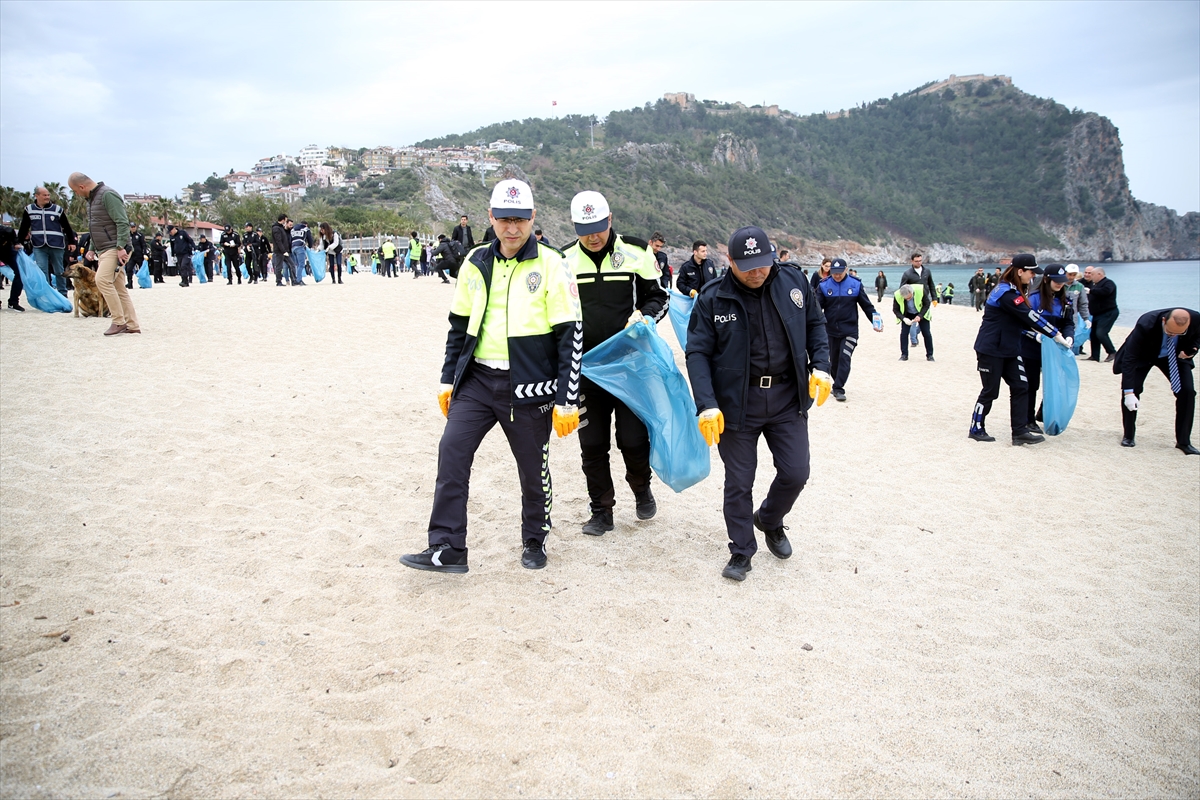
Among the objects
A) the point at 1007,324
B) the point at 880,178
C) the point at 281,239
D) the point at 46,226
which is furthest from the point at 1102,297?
the point at 880,178

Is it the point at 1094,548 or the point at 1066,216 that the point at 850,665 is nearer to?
the point at 1094,548

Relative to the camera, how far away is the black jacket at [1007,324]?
720 centimetres

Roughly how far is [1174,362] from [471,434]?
746 cm

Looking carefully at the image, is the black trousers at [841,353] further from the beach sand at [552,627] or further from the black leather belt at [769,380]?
the black leather belt at [769,380]

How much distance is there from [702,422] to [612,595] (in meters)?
1.15

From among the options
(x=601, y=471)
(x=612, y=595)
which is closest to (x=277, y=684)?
(x=612, y=595)

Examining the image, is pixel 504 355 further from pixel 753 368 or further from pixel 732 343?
pixel 753 368

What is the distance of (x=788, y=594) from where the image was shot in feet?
13.3

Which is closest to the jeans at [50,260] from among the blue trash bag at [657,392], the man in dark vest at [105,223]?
the man in dark vest at [105,223]

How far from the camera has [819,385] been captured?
3.96m

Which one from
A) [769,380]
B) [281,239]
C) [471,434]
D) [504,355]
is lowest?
[471,434]

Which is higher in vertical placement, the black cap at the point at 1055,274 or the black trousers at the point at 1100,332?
the black cap at the point at 1055,274

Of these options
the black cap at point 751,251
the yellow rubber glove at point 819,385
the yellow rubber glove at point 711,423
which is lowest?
the yellow rubber glove at point 711,423

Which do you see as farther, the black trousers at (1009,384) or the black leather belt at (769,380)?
the black trousers at (1009,384)
